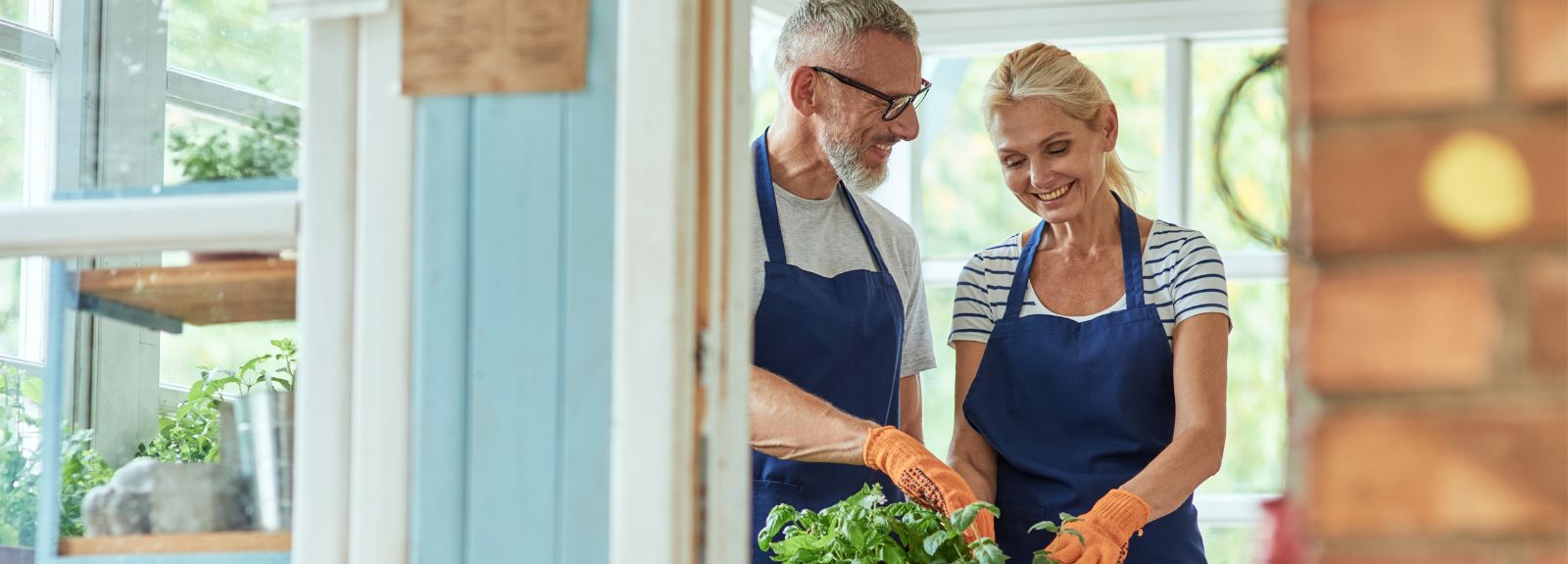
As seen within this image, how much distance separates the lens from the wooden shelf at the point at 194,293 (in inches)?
54.9

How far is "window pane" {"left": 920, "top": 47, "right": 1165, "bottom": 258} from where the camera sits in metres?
3.62

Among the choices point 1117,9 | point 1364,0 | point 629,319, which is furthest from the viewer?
point 1117,9

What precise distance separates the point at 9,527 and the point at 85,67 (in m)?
0.55

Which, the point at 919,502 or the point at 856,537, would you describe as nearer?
the point at 856,537

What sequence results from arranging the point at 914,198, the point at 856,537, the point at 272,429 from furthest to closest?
the point at 914,198, the point at 856,537, the point at 272,429

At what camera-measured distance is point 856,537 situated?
5.66 ft

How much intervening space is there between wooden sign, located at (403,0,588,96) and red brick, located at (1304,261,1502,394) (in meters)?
0.83

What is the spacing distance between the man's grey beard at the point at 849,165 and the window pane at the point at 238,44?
1.26 meters

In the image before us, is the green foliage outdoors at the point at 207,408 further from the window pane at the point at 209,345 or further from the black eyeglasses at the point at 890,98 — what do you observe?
the black eyeglasses at the point at 890,98

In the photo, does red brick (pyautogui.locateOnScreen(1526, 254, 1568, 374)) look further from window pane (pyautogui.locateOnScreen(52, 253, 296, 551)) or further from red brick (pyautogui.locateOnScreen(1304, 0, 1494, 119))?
window pane (pyautogui.locateOnScreen(52, 253, 296, 551))

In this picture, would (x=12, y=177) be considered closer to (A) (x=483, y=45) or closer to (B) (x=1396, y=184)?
(A) (x=483, y=45)

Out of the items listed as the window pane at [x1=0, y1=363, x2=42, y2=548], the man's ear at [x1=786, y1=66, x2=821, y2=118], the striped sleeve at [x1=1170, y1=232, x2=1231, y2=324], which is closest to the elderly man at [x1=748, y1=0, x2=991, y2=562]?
the man's ear at [x1=786, y1=66, x2=821, y2=118]

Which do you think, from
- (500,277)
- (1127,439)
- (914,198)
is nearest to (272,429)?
(500,277)

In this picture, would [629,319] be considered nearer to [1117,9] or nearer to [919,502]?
[919,502]
